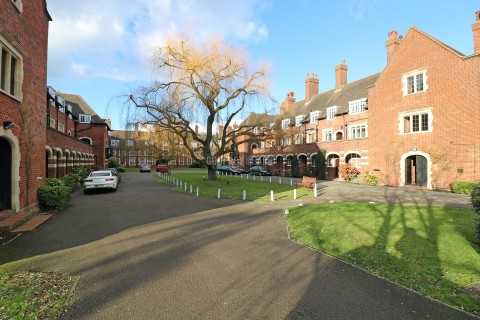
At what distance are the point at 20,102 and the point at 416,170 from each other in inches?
1064

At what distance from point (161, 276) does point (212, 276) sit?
37.2 inches

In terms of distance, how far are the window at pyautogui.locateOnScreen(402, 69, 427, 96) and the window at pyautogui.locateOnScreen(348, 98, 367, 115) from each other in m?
6.47

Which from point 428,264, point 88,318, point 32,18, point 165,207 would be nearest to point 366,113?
point 165,207

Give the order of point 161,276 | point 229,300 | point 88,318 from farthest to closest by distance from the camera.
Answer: point 161,276
point 229,300
point 88,318

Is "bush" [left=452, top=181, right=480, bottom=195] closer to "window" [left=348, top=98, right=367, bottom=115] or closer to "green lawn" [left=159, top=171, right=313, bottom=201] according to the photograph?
"green lawn" [left=159, top=171, right=313, bottom=201]

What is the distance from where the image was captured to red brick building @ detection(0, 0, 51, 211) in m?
9.02

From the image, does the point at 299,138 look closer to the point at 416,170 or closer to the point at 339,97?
the point at 339,97

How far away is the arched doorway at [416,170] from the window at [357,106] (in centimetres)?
899

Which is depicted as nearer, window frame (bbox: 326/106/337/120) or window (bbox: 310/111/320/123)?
window frame (bbox: 326/106/337/120)

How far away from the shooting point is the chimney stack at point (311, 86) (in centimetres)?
4522

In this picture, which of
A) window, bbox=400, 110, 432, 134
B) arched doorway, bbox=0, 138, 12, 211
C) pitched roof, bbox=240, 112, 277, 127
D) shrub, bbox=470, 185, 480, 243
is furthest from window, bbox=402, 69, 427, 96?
arched doorway, bbox=0, 138, 12, 211

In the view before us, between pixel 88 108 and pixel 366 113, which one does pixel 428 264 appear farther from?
pixel 88 108

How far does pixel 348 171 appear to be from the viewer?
98.0ft

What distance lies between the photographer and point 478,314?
→ 389 centimetres
